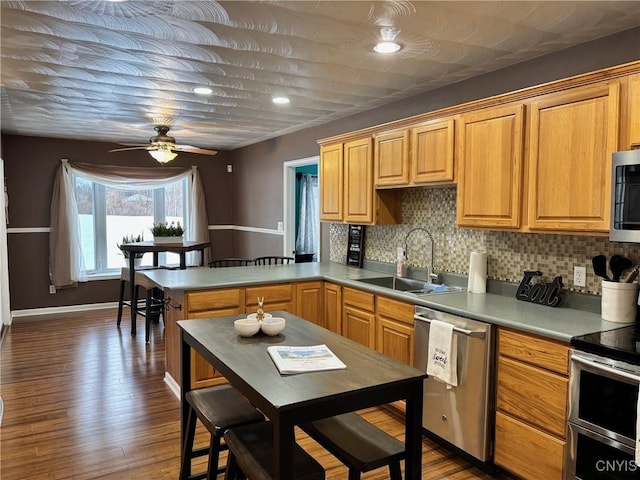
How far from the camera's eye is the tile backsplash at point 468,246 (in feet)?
8.72

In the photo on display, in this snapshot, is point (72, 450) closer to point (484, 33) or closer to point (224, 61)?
point (224, 61)

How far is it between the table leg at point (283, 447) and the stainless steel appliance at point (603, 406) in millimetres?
1373

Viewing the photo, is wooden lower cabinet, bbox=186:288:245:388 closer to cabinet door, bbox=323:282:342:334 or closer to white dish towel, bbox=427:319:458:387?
cabinet door, bbox=323:282:342:334

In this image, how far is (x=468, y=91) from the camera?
135 inches

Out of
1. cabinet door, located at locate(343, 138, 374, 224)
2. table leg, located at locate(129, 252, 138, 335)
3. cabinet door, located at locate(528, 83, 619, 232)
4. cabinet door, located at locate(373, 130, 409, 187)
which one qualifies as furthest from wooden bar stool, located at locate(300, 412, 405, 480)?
table leg, located at locate(129, 252, 138, 335)

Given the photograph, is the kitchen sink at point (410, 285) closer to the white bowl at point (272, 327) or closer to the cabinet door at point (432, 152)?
the cabinet door at point (432, 152)

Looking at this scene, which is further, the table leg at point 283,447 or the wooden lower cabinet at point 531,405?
the wooden lower cabinet at point 531,405

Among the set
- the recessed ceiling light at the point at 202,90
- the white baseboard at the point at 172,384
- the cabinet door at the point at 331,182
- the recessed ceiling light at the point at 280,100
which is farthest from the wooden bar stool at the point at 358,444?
the recessed ceiling light at the point at 280,100

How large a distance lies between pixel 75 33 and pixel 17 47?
52cm

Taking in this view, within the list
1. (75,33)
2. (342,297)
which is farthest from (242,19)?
(342,297)

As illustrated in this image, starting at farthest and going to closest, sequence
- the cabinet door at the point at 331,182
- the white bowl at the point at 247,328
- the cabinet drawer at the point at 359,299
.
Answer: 1. the cabinet door at the point at 331,182
2. the cabinet drawer at the point at 359,299
3. the white bowl at the point at 247,328

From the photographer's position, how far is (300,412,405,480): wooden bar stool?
1.76 m

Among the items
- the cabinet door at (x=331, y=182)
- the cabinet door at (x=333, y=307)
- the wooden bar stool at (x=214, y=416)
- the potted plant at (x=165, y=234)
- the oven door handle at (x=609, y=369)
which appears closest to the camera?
the oven door handle at (x=609, y=369)

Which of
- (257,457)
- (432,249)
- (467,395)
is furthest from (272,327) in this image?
(432,249)
